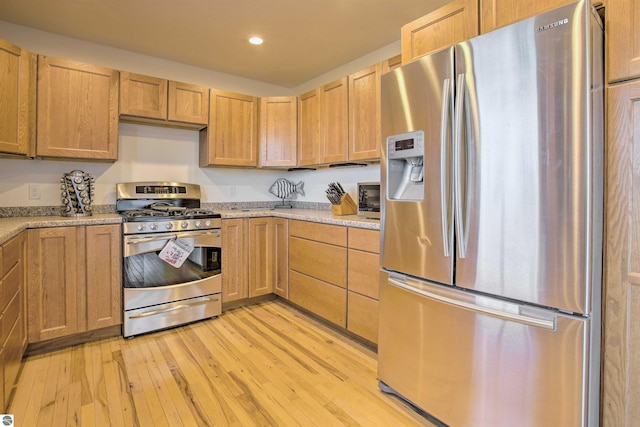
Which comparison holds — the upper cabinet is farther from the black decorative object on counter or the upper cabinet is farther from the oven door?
the oven door

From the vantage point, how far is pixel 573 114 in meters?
1.16

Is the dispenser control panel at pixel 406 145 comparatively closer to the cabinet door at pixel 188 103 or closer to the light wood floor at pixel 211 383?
the light wood floor at pixel 211 383

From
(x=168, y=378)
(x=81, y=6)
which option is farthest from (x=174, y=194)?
(x=168, y=378)

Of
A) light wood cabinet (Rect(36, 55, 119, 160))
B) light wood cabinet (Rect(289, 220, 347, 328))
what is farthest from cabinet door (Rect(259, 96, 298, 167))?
light wood cabinet (Rect(36, 55, 119, 160))

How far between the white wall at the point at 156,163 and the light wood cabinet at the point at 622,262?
1.89m

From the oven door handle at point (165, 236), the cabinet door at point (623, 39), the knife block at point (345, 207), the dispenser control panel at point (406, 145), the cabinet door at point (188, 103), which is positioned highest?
the cabinet door at point (188, 103)

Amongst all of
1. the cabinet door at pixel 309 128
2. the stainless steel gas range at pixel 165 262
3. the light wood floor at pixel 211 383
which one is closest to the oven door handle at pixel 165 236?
the stainless steel gas range at pixel 165 262

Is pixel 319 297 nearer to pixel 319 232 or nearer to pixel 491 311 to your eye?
pixel 319 232

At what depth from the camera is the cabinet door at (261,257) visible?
10.7ft

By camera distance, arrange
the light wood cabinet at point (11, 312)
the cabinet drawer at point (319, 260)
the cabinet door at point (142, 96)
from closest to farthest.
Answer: the light wood cabinet at point (11, 312), the cabinet drawer at point (319, 260), the cabinet door at point (142, 96)

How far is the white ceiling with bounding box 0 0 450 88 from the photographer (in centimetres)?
234

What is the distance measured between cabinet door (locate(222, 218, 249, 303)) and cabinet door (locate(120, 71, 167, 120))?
1.16m

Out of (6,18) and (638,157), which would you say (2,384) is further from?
(638,157)

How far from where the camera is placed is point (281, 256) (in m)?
3.32
